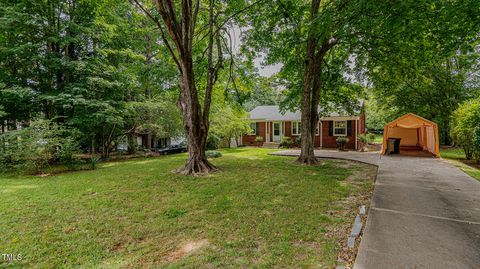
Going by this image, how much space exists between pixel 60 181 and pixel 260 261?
24.0 ft

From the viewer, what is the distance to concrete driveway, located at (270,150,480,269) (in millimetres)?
2609

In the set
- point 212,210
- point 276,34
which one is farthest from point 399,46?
point 212,210

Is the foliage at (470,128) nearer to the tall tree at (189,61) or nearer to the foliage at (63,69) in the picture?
the tall tree at (189,61)

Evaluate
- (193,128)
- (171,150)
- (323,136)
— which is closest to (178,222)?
(193,128)

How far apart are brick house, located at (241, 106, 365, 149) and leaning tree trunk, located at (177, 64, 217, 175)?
9434 millimetres

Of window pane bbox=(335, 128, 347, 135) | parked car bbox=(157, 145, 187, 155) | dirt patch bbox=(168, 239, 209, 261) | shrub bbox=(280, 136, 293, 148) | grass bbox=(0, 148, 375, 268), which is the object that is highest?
window pane bbox=(335, 128, 347, 135)

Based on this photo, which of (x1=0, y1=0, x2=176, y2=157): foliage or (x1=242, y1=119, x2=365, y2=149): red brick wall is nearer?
(x1=0, y1=0, x2=176, y2=157): foliage

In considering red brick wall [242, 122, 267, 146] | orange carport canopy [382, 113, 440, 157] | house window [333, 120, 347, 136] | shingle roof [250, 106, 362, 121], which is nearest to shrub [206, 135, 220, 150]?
red brick wall [242, 122, 267, 146]

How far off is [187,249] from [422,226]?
11.9 ft

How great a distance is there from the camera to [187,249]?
9.72ft

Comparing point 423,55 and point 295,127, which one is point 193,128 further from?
point 295,127

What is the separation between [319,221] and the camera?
381 centimetres

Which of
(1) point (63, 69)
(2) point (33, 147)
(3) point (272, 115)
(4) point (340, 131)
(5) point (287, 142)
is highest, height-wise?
(1) point (63, 69)

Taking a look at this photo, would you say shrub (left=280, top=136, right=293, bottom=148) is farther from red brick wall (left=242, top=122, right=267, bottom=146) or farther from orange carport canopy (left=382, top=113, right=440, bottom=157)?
orange carport canopy (left=382, top=113, right=440, bottom=157)
